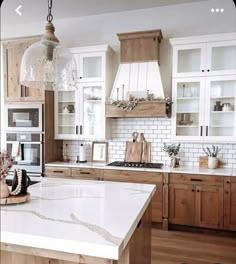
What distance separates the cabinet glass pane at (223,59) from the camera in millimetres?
3600

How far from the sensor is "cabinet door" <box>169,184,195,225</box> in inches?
137

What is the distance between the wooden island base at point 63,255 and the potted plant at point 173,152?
1.88 meters

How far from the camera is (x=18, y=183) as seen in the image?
170 cm

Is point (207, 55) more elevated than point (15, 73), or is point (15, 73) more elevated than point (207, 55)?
point (207, 55)

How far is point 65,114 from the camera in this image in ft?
14.0

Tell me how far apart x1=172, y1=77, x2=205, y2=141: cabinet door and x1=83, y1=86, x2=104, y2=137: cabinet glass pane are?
1145mm

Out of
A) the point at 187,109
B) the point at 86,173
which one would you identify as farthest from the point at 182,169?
the point at 86,173

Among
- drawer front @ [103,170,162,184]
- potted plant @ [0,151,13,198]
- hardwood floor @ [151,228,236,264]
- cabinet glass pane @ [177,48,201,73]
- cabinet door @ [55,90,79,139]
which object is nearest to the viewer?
potted plant @ [0,151,13,198]

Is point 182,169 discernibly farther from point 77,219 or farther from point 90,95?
point 77,219

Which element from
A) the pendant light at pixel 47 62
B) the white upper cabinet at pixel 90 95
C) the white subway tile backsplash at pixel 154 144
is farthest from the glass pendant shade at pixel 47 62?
the white subway tile backsplash at pixel 154 144

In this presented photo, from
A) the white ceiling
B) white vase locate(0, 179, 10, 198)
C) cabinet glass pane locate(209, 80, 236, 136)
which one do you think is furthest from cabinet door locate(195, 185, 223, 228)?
the white ceiling

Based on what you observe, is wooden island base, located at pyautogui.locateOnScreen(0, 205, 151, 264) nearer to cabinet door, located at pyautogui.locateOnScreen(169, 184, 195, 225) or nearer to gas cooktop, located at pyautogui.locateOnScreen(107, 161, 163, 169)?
cabinet door, located at pyautogui.locateOnScreen(169, 184, 195, 225)

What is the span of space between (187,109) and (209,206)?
1.38 meters

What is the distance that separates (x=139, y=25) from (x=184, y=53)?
36.1 inches
